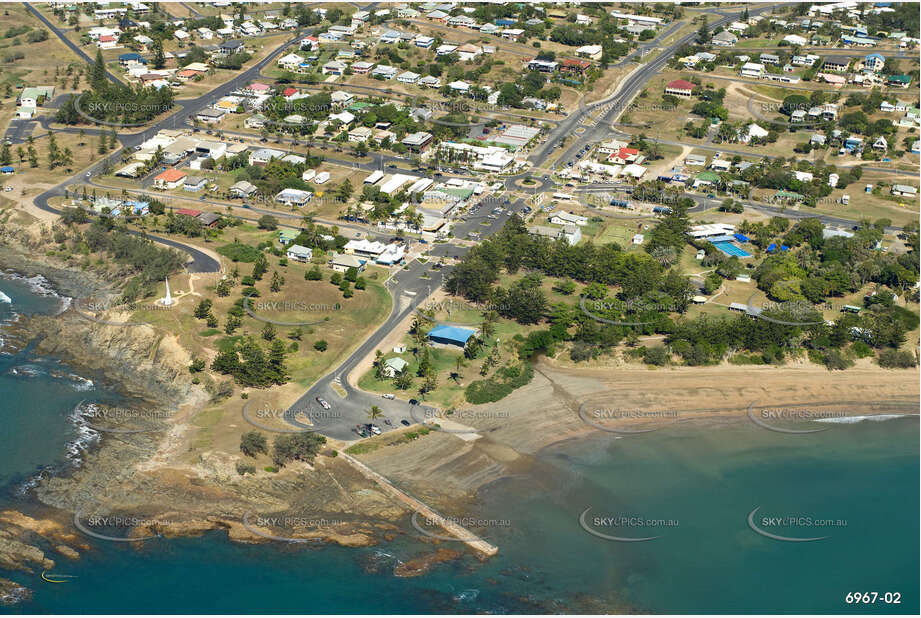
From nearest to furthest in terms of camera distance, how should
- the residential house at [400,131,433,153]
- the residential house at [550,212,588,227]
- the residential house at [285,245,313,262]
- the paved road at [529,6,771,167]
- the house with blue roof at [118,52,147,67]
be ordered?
the residential house at [285,245,313,262] → the residential house at [550,212,588,227] → the residential house at [400,131,433,153] → the paved road at [529,6,771,167] → the house with blue roof at [118,52,147,67]

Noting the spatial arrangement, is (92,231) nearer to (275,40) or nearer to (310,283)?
(310,283)

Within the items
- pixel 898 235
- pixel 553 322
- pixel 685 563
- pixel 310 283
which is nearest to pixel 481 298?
pixel 553 322

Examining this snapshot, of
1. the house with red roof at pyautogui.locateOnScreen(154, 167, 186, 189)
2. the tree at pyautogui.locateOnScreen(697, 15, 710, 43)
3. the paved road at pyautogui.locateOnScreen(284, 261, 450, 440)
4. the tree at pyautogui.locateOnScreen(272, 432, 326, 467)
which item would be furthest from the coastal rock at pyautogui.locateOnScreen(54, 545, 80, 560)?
the tree at pyautogui.locateOnScreen(697, 15, 710, 43)

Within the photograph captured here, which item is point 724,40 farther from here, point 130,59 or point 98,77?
point 98,77

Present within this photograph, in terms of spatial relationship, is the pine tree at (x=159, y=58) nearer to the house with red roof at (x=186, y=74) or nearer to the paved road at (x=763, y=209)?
the house with red roof at (x=186, y=74)

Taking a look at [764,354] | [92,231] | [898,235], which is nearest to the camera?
[764,354]

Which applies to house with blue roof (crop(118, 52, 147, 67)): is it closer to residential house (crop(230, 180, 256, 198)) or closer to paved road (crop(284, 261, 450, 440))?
residential house (crop(230, 180, 256, 198))

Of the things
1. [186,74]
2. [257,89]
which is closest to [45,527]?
[257,89]

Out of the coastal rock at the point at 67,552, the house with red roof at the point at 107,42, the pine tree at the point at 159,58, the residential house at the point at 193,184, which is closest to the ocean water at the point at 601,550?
the coastal rock at the point at 67,552

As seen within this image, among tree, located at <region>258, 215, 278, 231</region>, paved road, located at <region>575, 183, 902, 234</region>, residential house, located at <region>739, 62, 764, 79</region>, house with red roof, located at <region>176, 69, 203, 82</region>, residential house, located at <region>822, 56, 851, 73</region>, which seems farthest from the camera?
residential house, located at <region>822, 56, 851, 73</region>
